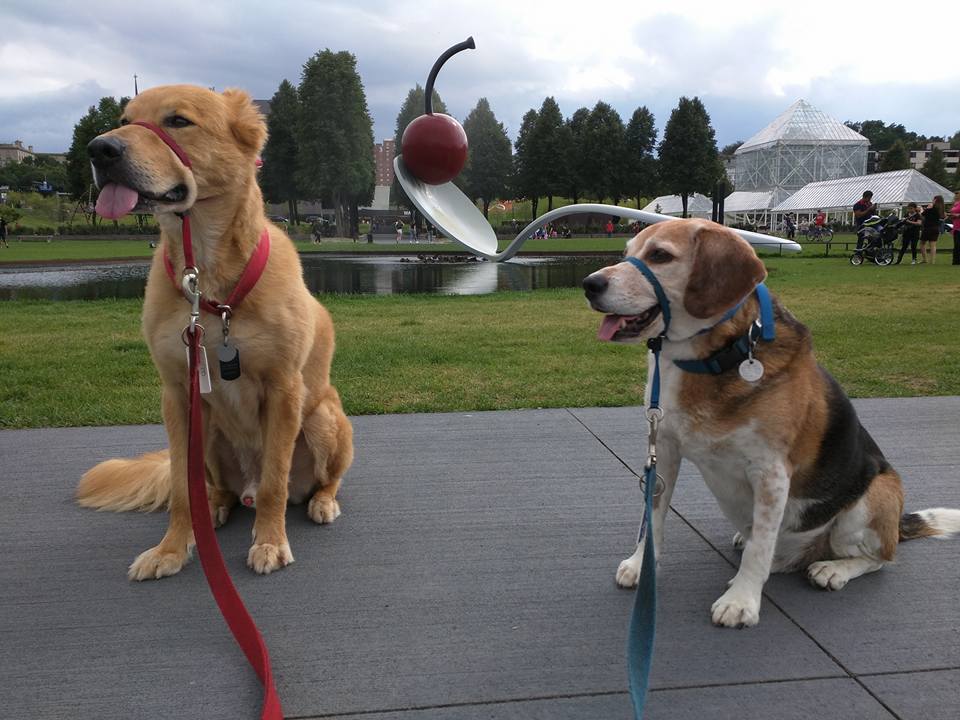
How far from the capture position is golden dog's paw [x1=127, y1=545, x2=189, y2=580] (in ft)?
10.2

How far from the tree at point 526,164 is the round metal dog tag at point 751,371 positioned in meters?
70.5

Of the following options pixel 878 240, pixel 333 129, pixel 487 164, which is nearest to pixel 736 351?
pixel 878 240

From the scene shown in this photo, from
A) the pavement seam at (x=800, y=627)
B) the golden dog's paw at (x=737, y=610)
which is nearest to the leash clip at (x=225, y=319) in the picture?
the golden dog's paw at (x=737, y=610)

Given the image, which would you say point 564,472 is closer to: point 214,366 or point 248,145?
point 214,366

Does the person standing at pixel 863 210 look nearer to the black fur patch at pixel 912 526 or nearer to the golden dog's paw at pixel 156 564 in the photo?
the black fur patch at pixel 912 526

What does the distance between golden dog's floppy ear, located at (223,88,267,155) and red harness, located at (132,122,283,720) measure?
31cm

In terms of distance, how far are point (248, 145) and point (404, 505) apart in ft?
6.58

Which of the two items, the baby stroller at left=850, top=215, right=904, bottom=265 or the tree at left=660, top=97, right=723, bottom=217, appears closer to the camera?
the baby stroller at left=850, top=215, right=904, bottom=265

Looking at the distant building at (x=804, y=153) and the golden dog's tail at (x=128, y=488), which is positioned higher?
the distant building at (x=804, y=153)

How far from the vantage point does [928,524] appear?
3.39 meters

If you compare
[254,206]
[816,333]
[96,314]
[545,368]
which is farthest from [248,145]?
[96,314]

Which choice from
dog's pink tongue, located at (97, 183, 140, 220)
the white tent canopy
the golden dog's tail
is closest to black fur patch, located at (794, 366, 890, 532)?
dog's pink tongue, located at (97, 183, 140, 220)

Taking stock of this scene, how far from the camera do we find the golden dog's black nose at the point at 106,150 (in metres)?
2.63

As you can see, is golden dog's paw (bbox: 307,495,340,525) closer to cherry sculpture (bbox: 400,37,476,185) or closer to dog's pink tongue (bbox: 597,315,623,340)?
dog's pink tongue (bbox: 597,315,623,340)
